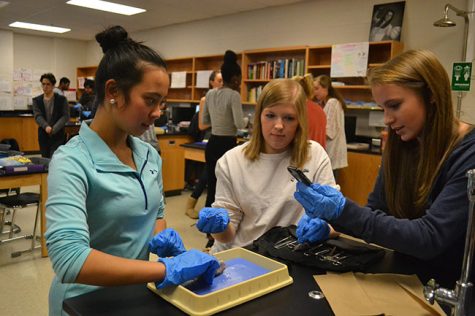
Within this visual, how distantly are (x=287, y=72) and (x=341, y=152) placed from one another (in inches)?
68.9

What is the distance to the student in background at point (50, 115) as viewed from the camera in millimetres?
5230

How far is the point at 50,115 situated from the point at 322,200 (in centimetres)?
505

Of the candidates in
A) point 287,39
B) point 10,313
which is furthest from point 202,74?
point 10,313

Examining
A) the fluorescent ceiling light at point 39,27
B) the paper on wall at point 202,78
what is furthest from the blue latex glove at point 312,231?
the fluorescent ceiling light at point 39,27

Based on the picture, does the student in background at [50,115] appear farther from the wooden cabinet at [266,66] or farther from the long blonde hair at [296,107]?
the long blonde hair at [296,107]

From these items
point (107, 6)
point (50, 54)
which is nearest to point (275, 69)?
point (107, 6)

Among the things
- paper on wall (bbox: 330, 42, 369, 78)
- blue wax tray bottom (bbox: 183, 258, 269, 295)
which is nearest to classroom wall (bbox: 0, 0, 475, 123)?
paper on wall (bbox: 330, 42, 369, 78)

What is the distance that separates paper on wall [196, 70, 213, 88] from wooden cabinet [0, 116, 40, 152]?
355 cm

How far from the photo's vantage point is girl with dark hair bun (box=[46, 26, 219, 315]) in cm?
87

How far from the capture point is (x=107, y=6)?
612 cm

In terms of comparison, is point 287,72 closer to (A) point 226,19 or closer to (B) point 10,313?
(A) point 226,19

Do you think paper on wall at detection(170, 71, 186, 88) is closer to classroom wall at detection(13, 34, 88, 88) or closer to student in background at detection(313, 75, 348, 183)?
student in background at detection(313, 75, 348, 183)

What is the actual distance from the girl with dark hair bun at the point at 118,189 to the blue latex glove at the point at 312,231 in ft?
1.26

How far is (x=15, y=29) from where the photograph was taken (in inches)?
339
